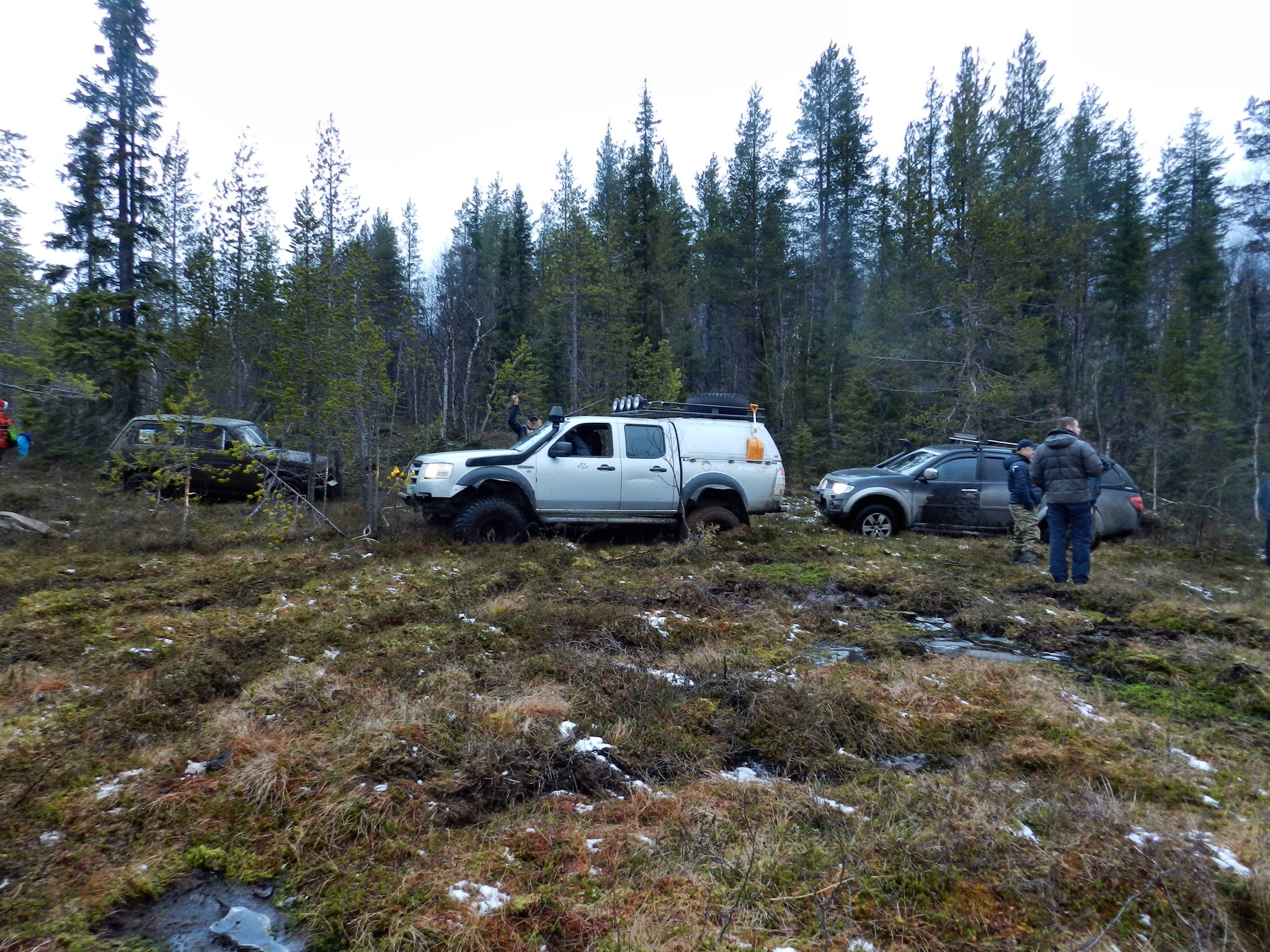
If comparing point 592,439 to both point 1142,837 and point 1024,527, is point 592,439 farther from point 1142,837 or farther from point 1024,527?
point 1142,837

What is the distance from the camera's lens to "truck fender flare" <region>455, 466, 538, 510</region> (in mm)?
8656

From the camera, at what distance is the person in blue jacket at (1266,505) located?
9555 mm

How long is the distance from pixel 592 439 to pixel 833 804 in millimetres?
7062

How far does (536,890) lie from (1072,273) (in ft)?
90.2

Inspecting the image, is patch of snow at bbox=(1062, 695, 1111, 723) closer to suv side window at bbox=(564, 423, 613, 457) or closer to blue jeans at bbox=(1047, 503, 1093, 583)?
blue jeans at bbox=(1047, 503, 1093, 583)

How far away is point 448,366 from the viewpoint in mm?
27469

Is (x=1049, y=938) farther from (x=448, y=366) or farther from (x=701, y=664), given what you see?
(x=448, y=366)

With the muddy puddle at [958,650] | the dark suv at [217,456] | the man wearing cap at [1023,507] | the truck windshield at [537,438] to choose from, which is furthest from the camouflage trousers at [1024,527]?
the dark suv at [217,456]

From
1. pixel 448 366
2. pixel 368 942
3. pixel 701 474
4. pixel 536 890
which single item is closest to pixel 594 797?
pixel 536 890

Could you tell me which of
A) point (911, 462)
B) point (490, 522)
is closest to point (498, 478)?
point (490, 522)

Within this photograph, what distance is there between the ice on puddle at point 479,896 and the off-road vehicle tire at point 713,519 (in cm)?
745

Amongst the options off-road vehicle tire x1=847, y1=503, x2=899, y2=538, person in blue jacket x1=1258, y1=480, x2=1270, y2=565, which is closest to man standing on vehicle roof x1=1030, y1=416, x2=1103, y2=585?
off-road vehicle tire x1=847, y1=503, x2=899, y2=538

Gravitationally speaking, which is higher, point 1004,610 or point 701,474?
point 701,474

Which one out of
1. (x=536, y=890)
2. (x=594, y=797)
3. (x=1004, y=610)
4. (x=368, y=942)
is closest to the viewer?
(x=368, y=942)
